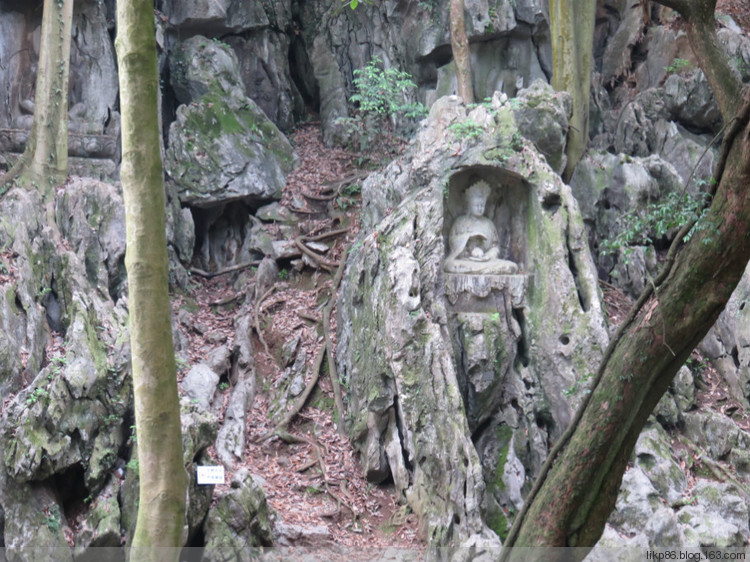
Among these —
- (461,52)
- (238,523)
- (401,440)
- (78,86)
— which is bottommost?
(238,523)

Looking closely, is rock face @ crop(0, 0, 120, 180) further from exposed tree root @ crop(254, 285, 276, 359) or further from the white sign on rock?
the white sign on rock

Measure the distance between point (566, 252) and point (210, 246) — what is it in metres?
6.90

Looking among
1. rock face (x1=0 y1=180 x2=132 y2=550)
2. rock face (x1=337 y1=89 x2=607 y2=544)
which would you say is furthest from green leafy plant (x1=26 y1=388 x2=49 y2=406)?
rock face (x1=337 y1=89 x2=607 y2=544)

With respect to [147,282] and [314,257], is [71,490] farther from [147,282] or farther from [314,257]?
[314,257]

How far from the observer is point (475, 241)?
393 inches

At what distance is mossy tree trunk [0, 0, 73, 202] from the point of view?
32.3 feet

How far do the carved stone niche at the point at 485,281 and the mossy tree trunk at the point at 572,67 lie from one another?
9.18 ft

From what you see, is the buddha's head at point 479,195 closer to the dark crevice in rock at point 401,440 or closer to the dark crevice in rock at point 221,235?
the dark crevice in rock at point 401,440

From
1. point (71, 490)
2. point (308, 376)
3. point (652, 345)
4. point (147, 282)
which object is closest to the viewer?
point (147, 282)

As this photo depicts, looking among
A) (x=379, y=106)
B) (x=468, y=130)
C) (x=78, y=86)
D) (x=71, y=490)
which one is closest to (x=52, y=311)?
(x=71, y=490)

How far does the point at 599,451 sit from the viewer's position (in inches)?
141

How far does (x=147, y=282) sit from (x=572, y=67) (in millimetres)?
11033

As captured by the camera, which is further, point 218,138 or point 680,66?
point 680,66

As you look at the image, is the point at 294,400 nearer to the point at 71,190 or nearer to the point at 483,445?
the point at 483,445
